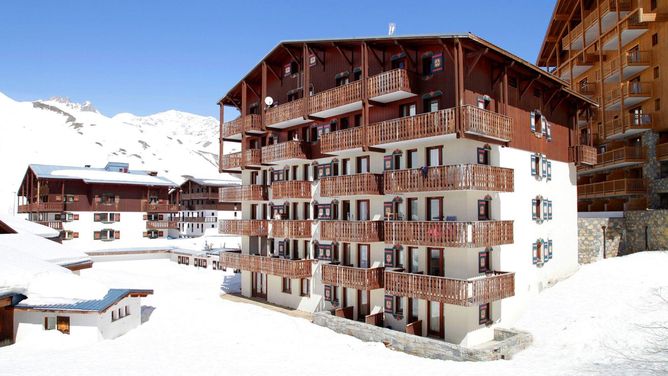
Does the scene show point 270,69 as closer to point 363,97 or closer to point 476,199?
point 363,97

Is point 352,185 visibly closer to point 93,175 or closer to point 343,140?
point 343,140

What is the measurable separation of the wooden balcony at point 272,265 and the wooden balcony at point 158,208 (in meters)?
36.7

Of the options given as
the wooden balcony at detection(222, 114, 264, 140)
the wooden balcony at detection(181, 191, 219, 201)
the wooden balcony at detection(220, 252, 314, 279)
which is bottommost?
the wooden balcony at detection(220, 252, 314, 279)

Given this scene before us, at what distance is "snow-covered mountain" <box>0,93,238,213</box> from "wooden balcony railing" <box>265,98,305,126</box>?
89681 millimetres

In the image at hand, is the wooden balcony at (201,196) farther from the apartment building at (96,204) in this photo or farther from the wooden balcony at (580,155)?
the wooden balcony at (580,155)

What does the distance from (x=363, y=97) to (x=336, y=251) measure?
972cm

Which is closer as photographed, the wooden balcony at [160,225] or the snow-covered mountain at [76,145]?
the wooden balcony at [160,225]

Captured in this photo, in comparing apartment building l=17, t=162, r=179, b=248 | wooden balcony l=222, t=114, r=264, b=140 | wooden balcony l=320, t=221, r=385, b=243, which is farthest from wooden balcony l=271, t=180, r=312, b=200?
apartment building l=17, t=162, r=179, b=248

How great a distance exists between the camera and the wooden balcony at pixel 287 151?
32.6m

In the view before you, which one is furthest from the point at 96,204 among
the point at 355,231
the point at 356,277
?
the point at 356,277

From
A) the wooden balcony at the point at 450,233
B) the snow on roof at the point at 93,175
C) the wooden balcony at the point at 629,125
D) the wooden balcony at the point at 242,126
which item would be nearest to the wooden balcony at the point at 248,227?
the wooden balcony at the point at 242,126

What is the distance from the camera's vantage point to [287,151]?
3300cm

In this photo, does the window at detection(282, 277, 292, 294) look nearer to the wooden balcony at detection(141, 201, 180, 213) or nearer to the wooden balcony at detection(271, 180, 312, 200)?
the wooden balcony at detection(271, 180, 312, 200)

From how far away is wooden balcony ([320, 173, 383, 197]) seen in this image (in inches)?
1071
